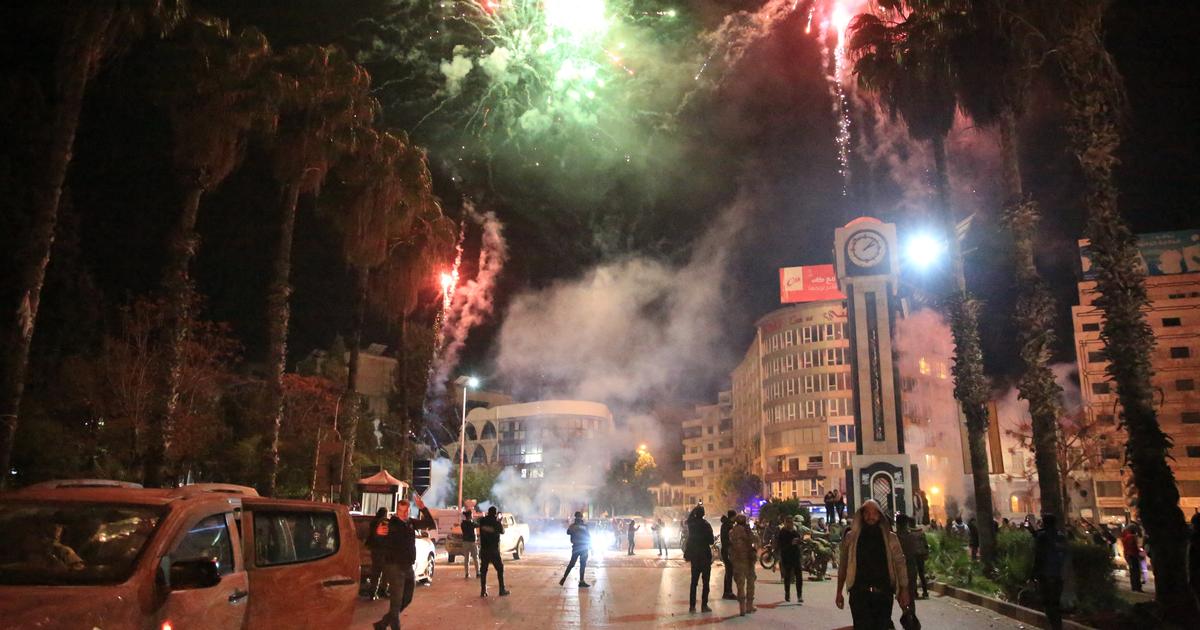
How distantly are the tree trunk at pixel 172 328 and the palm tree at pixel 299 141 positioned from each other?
2.59m

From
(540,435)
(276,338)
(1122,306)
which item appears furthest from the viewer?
(540,435)

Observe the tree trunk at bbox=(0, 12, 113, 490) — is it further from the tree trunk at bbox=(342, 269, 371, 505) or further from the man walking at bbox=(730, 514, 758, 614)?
the tree trunk at bbox=(342, 269, 371, 505)

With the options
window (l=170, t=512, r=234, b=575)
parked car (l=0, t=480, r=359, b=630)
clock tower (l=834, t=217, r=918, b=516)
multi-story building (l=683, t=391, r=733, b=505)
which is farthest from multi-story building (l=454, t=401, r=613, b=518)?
window (l=170, t=512, r=234, b=575)

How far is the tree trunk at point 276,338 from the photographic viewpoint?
1964 centimetres

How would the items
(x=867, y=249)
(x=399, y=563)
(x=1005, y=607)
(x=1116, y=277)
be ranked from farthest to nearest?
1. (x=867, y=249)
2. (x=1005, y=607)
3. (x=1116, y=277)
4. (x=399, y=563)

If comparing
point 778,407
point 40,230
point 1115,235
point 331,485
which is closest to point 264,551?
point 40,230

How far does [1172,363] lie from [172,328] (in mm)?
83031

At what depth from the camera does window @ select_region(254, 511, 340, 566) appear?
623 centimetres

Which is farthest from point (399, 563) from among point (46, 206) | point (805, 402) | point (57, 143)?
point (805, 402)

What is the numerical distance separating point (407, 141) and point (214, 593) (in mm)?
22372

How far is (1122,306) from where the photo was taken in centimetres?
1186

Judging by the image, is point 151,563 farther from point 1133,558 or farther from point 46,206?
point 1133,558

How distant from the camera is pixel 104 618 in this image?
4309 millimetres

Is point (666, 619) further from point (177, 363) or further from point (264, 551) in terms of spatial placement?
point (177, 363)
